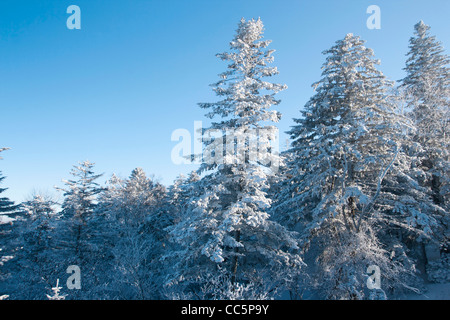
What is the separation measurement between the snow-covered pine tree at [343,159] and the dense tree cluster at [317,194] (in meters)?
0.08

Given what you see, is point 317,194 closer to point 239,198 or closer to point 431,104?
point 239,198

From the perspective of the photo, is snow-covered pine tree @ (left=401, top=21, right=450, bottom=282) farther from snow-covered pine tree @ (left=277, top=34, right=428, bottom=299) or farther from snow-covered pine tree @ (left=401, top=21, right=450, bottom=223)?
snow-covered pine tree @ (left=277, top=34, right=428, bottom=299)

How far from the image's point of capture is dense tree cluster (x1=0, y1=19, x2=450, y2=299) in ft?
35.9

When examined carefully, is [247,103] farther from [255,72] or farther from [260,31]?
[260,31]

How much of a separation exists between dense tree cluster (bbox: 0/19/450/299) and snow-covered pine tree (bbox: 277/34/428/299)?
76 millimetres

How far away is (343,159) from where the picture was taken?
1398cm

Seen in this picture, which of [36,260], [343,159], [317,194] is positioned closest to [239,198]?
[317,194]

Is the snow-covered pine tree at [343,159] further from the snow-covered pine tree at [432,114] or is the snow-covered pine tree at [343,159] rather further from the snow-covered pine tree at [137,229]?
the snow-covered pine tree at [137,229]

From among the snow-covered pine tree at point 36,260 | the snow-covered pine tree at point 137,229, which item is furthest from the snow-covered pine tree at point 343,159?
the snow-covered pine tree at point 36,260

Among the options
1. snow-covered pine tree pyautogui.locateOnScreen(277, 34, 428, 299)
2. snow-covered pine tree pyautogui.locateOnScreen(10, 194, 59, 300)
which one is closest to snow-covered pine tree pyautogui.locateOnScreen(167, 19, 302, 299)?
snow-covered pine tree pyautogui.locateOnScreen(277, 34, 428, 299)

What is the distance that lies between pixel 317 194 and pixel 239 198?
5.05 meters

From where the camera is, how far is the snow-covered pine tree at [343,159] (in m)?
12.1

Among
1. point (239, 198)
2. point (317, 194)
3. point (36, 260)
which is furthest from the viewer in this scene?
point (36, 260)

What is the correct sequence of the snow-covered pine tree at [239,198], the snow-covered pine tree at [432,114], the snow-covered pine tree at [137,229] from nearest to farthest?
the snow-covered pine tree at [239,198]
the snow-covered pine tree at [432,114]
the snow-covered pine tree at [137,229]
